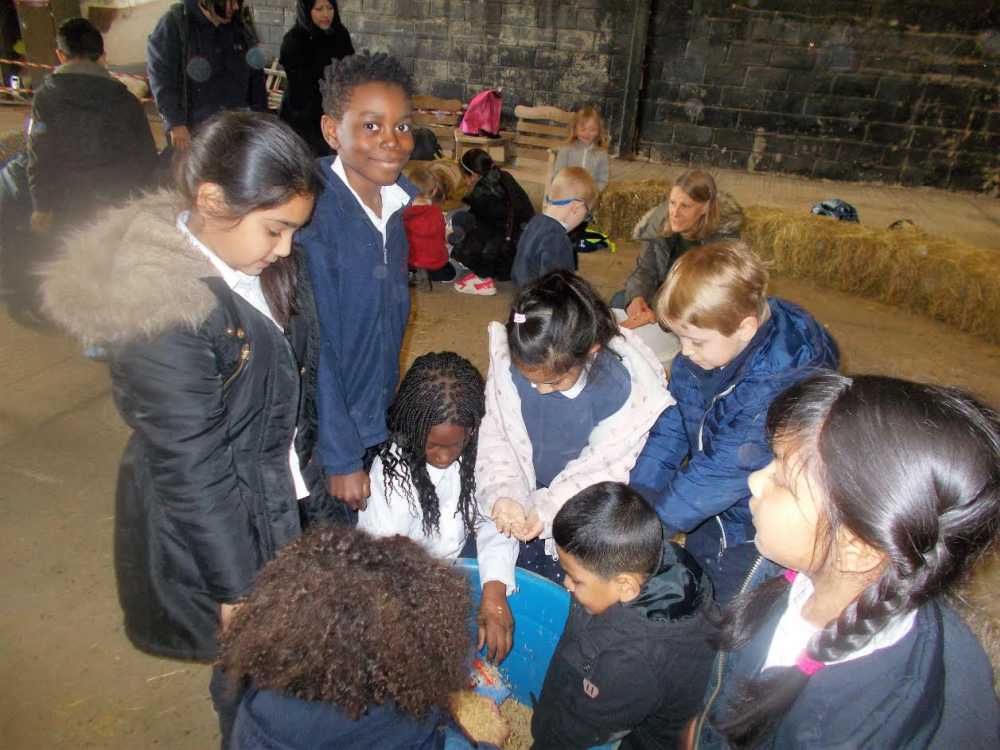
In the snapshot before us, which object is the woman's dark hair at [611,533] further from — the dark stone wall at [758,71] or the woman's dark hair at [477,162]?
the dark stone wall at [758,71]

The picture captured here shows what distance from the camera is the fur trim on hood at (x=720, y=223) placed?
3.31 meters

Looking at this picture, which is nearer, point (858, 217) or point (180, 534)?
point (180, 534)

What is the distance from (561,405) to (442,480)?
419 mm

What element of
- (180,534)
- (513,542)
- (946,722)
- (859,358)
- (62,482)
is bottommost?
(859,358)

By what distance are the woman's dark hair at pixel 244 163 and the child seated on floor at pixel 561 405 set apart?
2.17ft

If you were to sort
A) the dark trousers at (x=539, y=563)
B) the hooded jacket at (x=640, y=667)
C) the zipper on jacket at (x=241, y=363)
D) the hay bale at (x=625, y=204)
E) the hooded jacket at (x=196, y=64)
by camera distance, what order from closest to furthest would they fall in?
the zipper on jacket at (x=241, y=363) → the hooded jacket at (x=640, y=667) → the dark trousers at (x=539, y=563) → the hooded jacket at (x=196, y=64) → the hay bale at (x=625, y=204)

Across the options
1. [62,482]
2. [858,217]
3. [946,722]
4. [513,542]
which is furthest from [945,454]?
[858,217]

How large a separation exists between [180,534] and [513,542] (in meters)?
0.90

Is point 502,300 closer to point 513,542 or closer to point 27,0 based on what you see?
point 513,542

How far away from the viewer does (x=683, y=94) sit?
780cm

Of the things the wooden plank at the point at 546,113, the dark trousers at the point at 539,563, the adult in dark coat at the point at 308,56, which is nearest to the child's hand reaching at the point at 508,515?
the dark trousers at the point at 539,563

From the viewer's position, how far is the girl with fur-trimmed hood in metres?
1.15

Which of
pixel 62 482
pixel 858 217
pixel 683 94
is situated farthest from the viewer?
pixel 683 94

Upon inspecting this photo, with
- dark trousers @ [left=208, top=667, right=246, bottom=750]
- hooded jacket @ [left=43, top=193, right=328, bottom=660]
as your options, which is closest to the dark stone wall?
hooded jacket @ [left=43, top=193, right=328, bottom=660]
